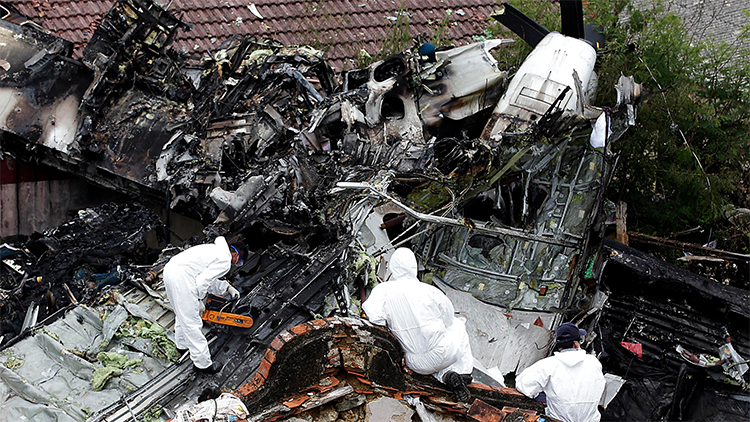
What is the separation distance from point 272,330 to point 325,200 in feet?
5.29

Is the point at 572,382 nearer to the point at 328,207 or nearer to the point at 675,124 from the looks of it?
the point at 328,207

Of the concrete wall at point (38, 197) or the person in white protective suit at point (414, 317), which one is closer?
the person in white protective suit at point (414, 317)

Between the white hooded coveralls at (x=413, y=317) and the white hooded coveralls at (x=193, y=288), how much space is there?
143 cm

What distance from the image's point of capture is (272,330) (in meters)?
5.84

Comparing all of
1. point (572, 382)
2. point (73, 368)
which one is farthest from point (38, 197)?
point (572, 382)

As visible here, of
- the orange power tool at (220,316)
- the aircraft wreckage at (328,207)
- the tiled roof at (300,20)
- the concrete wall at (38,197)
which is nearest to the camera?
the orange power tool at (220,316)

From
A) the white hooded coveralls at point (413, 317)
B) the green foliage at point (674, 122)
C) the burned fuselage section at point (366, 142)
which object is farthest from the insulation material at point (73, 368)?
the green foliage at point (674, 122)

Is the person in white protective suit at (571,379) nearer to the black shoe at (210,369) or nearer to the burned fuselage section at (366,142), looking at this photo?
the burned fuselage section at (366,142)

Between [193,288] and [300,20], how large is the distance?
6615 mm

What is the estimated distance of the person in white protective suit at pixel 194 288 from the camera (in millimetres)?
5469

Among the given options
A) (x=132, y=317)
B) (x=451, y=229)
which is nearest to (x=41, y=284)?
(x=132, y=317)

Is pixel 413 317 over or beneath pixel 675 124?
beneath

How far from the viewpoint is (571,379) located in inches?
197

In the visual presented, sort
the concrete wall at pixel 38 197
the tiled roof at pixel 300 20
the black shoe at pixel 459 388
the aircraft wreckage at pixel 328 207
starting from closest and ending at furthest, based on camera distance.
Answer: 1. the black shoe at pixel 459 388
2. the aircraft wreckage at pixel 328 207
3. the concrete wall at pixel 38 197
4. the tiled roof at pixel 300 20
